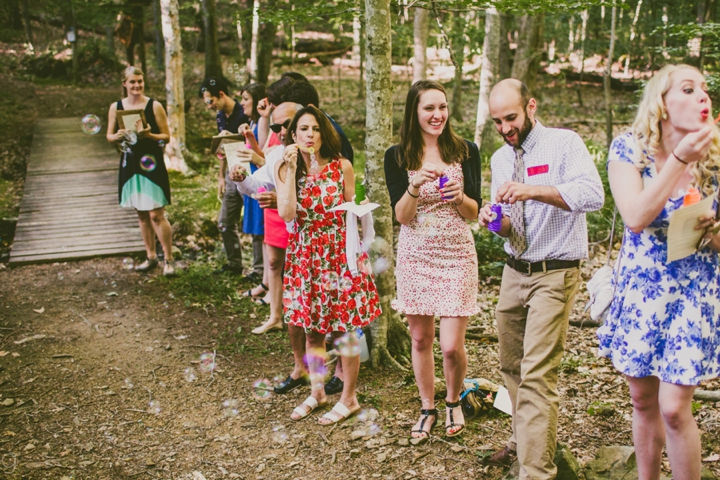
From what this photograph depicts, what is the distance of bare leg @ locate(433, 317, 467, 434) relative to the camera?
3.70m

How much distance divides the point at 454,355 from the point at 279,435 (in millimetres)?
1375

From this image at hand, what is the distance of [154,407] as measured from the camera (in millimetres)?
4512

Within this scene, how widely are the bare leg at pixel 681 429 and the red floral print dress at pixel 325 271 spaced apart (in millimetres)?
2073

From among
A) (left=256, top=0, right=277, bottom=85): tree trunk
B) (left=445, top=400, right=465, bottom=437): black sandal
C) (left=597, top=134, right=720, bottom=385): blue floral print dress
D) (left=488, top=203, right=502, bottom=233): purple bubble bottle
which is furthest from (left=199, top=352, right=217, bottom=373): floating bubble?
(left=256, top=0, right=277, bottom=85): tree trunk

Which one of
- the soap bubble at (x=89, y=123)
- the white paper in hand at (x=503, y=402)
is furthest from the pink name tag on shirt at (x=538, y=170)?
the soap bubble at (x=89, y=123)

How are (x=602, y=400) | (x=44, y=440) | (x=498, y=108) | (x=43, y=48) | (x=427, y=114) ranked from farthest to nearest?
1. (x=43, y=48)
2. (x=602, y=400)
3. (x=44, y=440)
4. (x=427, y=114)
5. (x=498, y=108)

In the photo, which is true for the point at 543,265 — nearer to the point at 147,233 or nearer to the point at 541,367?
the point at 541,367

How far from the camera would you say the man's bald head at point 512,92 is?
309cm

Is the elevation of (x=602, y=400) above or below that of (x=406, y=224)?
below

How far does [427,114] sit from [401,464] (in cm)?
217

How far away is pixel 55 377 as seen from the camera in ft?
16.0

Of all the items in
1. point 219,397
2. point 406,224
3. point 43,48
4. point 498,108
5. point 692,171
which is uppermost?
point 43,48

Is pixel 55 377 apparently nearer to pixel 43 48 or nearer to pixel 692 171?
pixel 692 171

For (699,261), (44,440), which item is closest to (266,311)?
(44,440)
